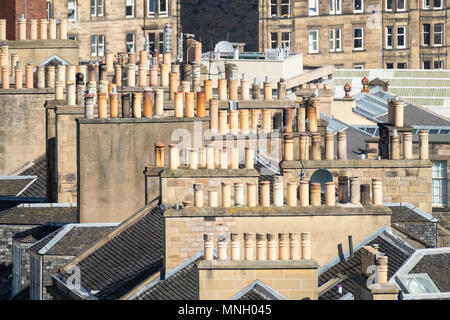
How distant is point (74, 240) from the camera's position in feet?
191

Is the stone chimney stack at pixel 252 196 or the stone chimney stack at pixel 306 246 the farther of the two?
the stone chimney stack at pixel 252 196

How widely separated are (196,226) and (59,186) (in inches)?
654

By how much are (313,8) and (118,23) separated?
56.5ft

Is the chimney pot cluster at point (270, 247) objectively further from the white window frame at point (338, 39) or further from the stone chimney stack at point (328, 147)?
the white window frame at point (338, 39)

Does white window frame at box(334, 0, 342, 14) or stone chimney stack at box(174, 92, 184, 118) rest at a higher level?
white window frame at box(334, 0, 342, 14)

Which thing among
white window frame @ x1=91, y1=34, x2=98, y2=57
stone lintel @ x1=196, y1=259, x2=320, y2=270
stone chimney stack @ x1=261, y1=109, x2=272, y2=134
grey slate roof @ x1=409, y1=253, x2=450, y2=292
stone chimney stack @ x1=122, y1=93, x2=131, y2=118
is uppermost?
white window frame @ x1=91, y1=34, x2=98, y2=57

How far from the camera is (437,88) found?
142 metres

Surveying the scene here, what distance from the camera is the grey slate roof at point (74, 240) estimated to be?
5759 centimetres

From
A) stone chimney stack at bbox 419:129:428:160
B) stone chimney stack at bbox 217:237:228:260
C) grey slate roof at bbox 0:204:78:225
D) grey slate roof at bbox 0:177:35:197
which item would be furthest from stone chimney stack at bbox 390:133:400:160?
grey slate roof at bbox 0:177:35:197

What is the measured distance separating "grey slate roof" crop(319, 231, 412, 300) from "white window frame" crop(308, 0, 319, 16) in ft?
402

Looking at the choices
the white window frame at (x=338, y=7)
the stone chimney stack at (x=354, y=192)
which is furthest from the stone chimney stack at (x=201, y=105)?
the white window frame at (x=338, y=7)

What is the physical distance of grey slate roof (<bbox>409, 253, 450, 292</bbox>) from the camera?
158ft

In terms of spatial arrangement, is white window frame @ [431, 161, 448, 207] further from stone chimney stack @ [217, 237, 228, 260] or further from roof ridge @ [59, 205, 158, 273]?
stone chimney stack @ [217, 237, 228, 260]

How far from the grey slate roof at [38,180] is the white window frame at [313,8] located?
101m
